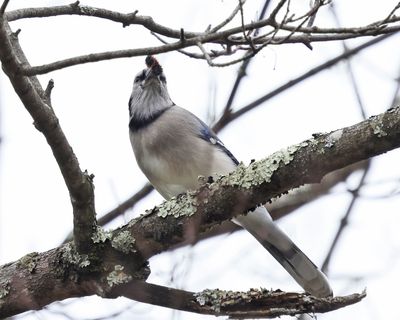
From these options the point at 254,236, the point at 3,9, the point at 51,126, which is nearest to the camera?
the point at 3,9

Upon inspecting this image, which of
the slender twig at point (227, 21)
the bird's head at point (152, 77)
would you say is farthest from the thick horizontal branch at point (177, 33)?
the bird's head at point (152, 77)

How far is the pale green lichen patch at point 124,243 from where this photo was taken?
11.5 feet

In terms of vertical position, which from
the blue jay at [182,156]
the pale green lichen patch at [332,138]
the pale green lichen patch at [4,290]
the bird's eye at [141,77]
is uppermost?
the bird's eye at [141,77]

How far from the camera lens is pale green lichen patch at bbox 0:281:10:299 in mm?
3576

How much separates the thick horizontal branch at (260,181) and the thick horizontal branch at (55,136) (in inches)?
9.9

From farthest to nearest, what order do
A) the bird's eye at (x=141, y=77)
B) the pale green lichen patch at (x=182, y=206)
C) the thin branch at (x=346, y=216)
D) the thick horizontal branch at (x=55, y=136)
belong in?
the bird's eye at (x=141, y=77)
the thin branch at (x=346, y=216)
the pale green lichen patch at (x=182, y=206)
the thick horizontal branch at (x=55, y=136)

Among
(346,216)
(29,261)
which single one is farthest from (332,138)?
(29,261)

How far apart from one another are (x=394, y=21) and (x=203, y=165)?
218 cm

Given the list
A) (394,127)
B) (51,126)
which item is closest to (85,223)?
(51,126)

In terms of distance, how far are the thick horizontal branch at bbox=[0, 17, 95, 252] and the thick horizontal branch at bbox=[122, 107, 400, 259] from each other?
251 millimetres

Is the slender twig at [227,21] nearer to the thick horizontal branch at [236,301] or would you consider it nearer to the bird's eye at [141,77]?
the thick horizontal branch at [236,301]

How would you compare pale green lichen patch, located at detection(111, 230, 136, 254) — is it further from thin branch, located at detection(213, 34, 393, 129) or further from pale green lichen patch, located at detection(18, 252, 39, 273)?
thin branch, located at detection(213, 34, 393, 129)

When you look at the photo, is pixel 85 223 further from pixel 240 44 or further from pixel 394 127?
pixel 394 127

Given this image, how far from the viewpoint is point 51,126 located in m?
3.02
